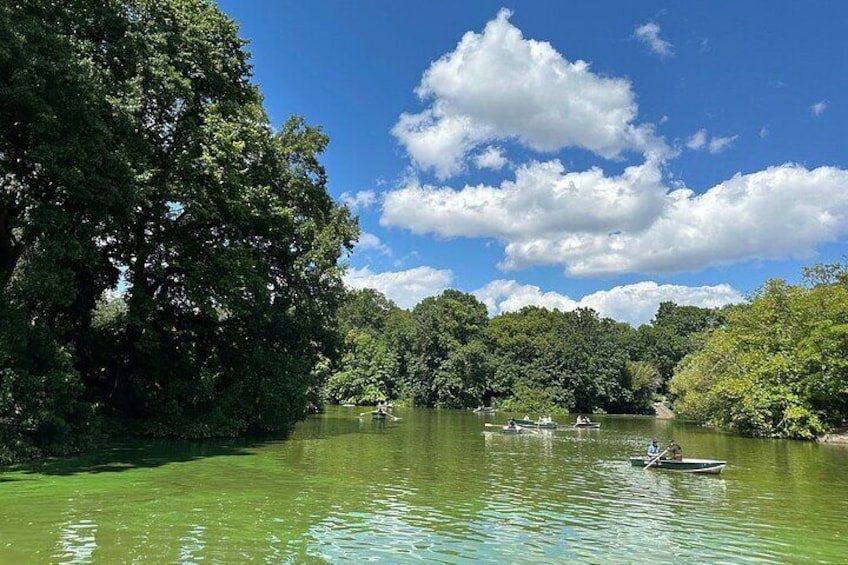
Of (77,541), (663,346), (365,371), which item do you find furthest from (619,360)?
(77,541)

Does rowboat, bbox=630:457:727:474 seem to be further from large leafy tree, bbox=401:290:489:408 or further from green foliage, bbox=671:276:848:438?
large leafy tree, bbox=401:290:489:408

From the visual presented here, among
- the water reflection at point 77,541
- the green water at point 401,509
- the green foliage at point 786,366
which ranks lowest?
the green water at point 401,509

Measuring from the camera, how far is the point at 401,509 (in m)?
17.0

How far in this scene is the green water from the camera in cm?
1259

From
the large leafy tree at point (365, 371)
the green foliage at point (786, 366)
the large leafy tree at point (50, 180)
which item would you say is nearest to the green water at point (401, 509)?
the large leafy tree at point (50, 180)

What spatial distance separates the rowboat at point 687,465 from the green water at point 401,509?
0.56 m

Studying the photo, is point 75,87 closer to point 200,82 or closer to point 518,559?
point 200,82

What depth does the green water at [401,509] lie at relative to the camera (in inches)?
496

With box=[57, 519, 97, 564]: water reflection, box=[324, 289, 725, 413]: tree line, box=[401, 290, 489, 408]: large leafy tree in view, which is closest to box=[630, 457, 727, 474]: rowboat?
box=[57, 519, 97, 564]: water reflection

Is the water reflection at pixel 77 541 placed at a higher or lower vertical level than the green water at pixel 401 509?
higher

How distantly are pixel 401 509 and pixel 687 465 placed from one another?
14.8 m

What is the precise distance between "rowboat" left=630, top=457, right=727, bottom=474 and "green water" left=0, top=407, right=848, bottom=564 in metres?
0.56

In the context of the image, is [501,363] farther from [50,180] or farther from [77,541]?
[77,541]

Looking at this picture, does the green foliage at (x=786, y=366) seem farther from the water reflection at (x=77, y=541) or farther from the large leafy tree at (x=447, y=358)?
the water reflection at (x=77, y=541)
